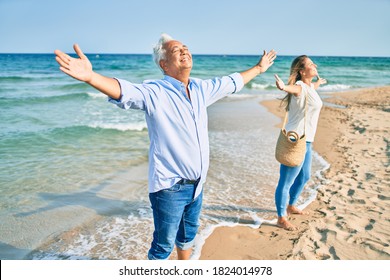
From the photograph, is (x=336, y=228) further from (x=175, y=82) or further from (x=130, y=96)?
(x=130, y=96)

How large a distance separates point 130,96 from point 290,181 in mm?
2572

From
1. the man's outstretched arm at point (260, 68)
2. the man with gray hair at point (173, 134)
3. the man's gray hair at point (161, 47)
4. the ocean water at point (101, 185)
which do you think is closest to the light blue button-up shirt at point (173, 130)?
the man with gray hair at point (173, 134)

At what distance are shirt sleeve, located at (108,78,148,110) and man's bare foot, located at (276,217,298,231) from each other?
8.94 feet

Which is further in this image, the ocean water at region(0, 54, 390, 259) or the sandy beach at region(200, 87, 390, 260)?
the ocean water at region(0, 54, 390, 259)

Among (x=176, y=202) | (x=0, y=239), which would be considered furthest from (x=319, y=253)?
(x=0, y=239)

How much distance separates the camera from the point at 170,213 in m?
2.46

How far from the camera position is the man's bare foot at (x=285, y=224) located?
4.14 meters

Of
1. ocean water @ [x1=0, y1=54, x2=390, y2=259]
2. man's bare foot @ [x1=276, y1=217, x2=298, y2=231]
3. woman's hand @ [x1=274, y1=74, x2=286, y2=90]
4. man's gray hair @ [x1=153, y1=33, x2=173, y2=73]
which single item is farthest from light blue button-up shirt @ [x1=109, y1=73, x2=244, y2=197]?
man's bare foot @ [x1=276, y1=217, x2=298, y2=231]

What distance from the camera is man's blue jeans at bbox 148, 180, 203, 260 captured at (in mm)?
2438

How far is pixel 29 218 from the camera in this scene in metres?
4.82

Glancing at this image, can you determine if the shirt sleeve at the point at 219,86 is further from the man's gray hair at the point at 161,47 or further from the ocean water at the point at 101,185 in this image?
the ocean water at the point at 101,185

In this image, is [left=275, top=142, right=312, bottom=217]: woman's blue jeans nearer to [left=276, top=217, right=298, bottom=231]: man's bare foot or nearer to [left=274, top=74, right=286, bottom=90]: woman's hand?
[left=276, top=217, right=298, bottom=231]: man's bare foot
